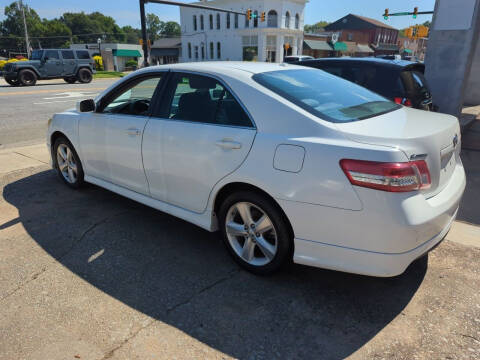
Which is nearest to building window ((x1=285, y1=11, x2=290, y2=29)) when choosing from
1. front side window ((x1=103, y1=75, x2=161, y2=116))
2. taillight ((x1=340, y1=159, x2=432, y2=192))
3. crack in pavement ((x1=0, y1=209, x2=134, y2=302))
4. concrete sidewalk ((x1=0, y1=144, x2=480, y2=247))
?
concrete sidewalk ((x1=0, y1=144, x2=480, y2=247))

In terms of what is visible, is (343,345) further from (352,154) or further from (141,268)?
(141,268)

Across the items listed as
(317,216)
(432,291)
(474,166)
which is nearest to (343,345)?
(317,216)

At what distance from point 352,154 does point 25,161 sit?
5.88 m

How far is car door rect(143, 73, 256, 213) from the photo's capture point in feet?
9.45

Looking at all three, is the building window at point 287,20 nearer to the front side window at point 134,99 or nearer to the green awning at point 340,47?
the green awning at point 340,47

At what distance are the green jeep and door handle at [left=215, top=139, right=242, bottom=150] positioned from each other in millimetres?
22530

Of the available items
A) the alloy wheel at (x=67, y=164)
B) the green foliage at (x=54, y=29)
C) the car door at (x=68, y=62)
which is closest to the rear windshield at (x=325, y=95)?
the alloy wheel at (x=67, y=164)

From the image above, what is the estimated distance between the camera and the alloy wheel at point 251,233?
285cm

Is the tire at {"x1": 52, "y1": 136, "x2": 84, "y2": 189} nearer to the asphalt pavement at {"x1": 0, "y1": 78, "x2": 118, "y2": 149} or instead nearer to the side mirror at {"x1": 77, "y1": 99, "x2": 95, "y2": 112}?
the side mirror at {"x1": 77, "y1": 99, "x2": 95, "y2": 112}

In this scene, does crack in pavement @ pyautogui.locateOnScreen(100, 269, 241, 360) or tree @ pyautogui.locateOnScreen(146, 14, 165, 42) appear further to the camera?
tree @ pyautogui.locateOnScreen(146, 14, 165, 42)

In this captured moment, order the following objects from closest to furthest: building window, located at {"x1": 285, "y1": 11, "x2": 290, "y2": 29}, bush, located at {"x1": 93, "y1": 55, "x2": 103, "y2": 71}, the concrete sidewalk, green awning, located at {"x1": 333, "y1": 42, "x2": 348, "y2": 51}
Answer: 1. the concrete sidewalk
2. bush, located at {"x1": 93, "y1": 55, "x2": 103, "y2": 71}
3. building window, located at {"x1": 285, "y1": 11, "x2": 290, "y2": 29}
4. green awning, located at {"x1": 333, "y1": 42, "x2": 348, "y2": 51}

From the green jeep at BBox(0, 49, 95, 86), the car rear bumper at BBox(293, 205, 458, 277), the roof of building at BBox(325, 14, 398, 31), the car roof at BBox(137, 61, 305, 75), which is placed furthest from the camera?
the roof of building at BBox(325, 14, 398, 31)

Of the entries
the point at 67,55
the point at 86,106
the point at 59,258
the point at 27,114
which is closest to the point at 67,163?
the point at 86,106

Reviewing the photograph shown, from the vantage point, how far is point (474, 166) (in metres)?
6.05
